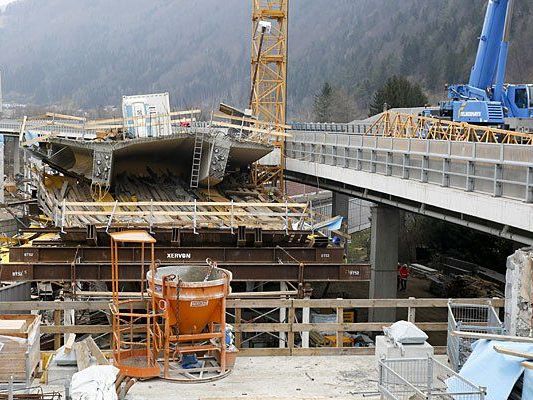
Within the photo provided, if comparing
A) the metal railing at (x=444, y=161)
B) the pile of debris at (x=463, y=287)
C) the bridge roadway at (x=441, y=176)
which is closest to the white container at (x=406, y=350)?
the bridge roadway at (x=441, y=176)

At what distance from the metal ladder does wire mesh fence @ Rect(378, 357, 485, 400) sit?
18.3 m

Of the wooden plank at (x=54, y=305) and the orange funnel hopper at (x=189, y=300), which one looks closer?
the orange funnel hopper at (x=189, y=300)

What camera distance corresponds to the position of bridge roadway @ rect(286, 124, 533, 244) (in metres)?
16.3

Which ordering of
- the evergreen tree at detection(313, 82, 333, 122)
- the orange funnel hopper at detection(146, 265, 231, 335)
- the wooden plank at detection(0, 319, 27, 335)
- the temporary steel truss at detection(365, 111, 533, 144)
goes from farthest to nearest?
the evergreen tree at detection(313, 82, 333, 122)
the temporary steel truss at detection(365, 111, 533, 144)
the orange funnel hopper at detection(146, 265, 231, 335)
the wooden plank at detection(0, 319, 27, 335)

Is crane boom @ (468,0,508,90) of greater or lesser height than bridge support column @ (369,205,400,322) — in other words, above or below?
above

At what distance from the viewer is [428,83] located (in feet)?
440

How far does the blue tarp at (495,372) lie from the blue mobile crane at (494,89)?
96.1 feet

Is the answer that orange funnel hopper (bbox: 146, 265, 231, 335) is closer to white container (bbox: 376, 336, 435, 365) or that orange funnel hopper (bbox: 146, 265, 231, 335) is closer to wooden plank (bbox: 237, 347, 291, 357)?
wooden plank (bbox: 237, 347, 291, 357)

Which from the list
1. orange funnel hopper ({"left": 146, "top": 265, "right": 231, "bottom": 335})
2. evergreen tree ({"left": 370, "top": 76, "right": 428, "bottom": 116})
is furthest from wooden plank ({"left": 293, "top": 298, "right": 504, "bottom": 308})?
evergreen tree ({"left": 370, "top": 76, "right": 428, "bottom": 116})

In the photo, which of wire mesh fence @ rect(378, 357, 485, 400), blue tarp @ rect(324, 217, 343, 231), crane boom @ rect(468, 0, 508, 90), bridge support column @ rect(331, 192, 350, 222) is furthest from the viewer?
bridge support column @ rect(331, 192, 350, 222)

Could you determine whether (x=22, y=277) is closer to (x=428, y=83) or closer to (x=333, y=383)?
(x=333, y=383)

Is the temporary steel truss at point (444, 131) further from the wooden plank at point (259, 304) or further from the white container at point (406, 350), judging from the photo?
the white container at point (406, 350)

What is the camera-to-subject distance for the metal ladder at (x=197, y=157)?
2836cm

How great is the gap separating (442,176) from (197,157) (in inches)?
466
